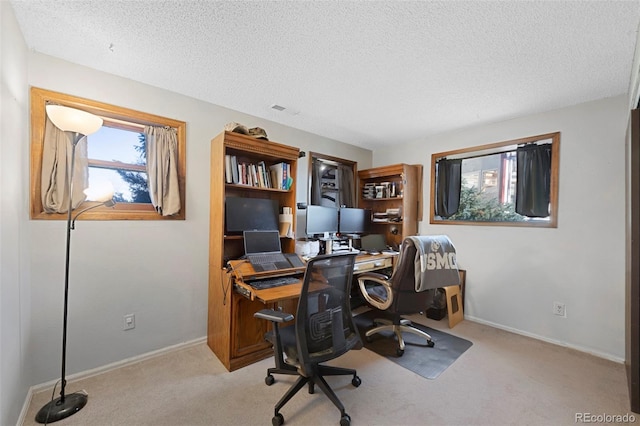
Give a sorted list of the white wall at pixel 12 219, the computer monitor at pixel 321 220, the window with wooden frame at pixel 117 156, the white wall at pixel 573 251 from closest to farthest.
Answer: the white wall at pixel 12 219 → the window with wooden frame at pixel 117 156 → the white wall at pixel 573 251 → the computer monitor at pixel 321 220

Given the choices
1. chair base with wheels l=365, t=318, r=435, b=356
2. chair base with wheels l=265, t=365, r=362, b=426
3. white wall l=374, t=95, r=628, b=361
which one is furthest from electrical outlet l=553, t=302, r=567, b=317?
chair base with wheels l=265, t=365, r=362, b=426

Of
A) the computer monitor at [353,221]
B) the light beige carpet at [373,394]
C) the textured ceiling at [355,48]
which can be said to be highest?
the textured ceiling at [355,48]

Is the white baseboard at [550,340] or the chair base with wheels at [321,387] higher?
the chair base with wheels at [321,387]

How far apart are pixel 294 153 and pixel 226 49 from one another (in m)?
1.10

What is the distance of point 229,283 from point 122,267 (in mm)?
896

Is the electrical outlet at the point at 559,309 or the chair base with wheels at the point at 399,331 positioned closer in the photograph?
the chair base with wheels at the point at 399,331

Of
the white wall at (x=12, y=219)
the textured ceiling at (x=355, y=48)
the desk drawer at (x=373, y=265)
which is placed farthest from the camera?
the desk drawer at (x=373, y=265)

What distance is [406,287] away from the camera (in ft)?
7.79

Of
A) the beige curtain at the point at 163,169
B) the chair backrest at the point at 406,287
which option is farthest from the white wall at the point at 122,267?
the chair backrest at the point at 406,287

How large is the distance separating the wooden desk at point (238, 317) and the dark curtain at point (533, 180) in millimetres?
2612

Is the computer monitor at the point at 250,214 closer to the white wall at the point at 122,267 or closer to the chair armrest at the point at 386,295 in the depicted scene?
the white wall at the point at 122,267

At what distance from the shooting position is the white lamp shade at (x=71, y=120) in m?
1.49

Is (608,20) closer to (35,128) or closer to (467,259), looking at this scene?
(467,259)

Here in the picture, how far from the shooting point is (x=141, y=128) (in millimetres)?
2311
